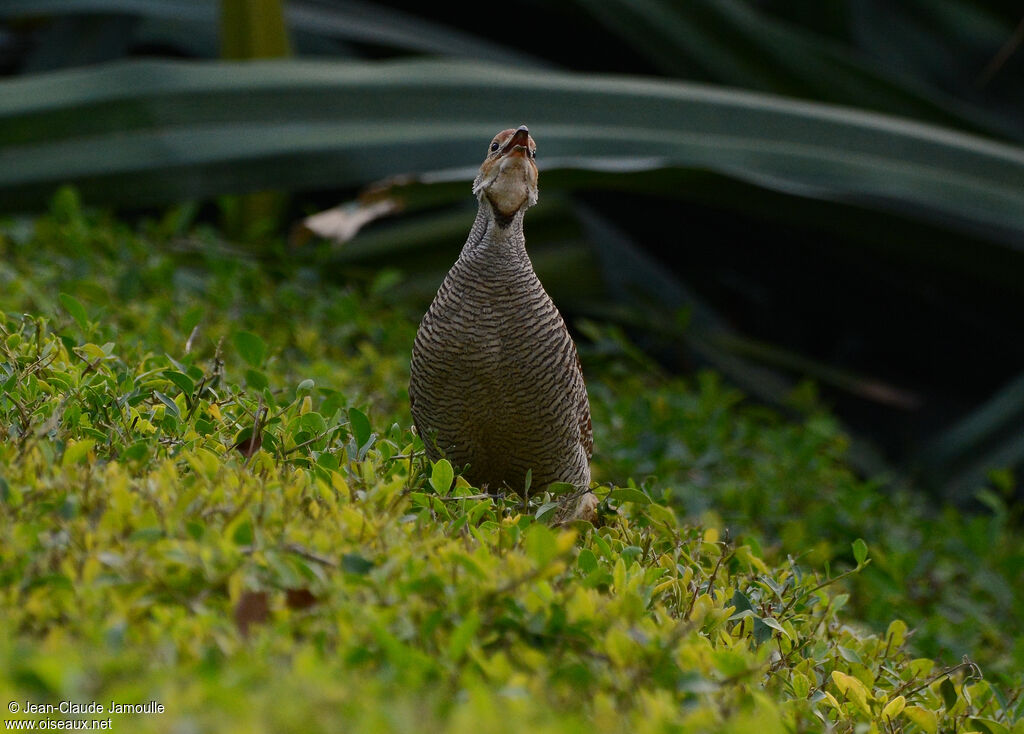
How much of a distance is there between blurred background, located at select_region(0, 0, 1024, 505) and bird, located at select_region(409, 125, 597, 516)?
2.09m

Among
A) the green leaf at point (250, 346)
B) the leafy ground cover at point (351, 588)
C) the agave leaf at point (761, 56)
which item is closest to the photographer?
the leafy ground cover at point (351, 588)

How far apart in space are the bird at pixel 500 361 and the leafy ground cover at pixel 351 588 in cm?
15

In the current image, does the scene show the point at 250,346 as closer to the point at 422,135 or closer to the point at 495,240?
the point at 495,240

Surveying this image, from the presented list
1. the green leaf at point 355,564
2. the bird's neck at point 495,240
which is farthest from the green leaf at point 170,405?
the green leaf at point 355,564

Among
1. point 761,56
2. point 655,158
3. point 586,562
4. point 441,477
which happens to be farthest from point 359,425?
point 761,56

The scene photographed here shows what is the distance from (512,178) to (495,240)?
18 cm

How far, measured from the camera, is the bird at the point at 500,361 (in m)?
3.23

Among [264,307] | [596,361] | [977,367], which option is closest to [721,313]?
[977,367]

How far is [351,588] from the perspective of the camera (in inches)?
89.4

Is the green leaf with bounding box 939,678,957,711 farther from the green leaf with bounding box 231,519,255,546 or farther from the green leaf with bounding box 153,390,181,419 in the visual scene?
the green leaf with bounding box 153,390,181,419

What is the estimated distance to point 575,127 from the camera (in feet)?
19.4

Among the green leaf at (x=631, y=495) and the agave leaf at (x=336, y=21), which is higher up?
the agave leaf at (x=336, y=21)

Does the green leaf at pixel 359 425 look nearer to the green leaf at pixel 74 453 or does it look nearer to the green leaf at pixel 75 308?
the green leaf at pixel 74 453

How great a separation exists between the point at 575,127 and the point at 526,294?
2.80m
